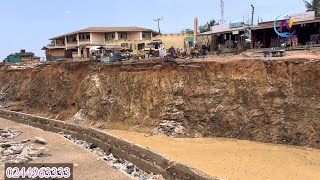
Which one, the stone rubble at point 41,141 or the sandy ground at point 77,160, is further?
the stone rubble at point 41,141

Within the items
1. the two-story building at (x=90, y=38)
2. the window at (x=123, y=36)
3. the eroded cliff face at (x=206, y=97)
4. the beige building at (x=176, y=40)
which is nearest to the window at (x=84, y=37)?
the two-story building at (x=90, y=38)

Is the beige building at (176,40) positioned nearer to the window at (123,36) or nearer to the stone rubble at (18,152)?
the window at (123,36)

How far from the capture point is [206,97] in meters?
29.0

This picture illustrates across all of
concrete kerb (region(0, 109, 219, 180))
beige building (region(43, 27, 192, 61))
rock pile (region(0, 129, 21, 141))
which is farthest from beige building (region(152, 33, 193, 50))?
rock pile (region(0, 129, 21, 141))

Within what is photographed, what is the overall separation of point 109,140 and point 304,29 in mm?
23958

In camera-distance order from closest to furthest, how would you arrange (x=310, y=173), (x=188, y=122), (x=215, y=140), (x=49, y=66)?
(x=310, y=173)
(x=215, y=140)
(x=188, y=122)
(x=49, y=66)

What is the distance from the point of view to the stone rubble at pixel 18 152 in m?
18.9

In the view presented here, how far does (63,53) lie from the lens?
6944cm

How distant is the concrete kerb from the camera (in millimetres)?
15719

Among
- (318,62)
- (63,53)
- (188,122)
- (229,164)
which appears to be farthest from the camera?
(63,53)

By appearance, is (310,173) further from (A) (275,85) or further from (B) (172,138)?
(B) (172,138)

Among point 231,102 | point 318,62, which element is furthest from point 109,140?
point 318,62

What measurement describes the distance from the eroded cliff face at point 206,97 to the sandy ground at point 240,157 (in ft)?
4.88

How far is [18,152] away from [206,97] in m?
14.0
